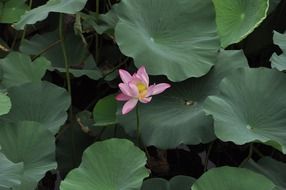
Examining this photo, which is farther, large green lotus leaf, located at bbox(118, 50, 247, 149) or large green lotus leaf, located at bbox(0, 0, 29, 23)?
large green lotus leaf, located at bbox(0, 0, 29, 23)

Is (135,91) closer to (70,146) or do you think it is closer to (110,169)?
(110,169)

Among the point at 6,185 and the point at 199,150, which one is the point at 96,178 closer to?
the point at 6,185

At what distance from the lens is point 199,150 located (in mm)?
1690

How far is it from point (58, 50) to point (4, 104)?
451mm

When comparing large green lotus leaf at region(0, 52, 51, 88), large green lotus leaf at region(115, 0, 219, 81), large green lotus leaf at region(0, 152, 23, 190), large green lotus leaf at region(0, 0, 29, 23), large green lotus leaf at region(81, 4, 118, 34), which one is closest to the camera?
large green lotus leaf at region(0, 152, 23, 190)

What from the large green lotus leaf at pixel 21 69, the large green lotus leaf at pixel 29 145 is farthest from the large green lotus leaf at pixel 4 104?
the large green lotus leaf at pixel 21 69

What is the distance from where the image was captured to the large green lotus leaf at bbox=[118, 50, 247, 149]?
1350mm

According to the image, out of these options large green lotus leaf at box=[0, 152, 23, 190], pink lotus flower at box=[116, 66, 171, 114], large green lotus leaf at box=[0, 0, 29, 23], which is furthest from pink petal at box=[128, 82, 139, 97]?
large green lotus leaf at box=[0, 0, 29, 23]

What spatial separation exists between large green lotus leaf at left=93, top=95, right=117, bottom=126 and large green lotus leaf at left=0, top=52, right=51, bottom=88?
0.17 m

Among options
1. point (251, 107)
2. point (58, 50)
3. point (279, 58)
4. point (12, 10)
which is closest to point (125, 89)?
point (251, 107)

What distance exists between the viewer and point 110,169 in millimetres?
1263

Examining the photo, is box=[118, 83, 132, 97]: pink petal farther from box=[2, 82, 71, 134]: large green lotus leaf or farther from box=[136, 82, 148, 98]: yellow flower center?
box=[2, 82, 71, 134]: large green lotus leaf

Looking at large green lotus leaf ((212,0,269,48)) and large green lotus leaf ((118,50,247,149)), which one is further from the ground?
large green lotus leaf ((212,0,269,48))

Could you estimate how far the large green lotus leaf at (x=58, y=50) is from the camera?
1.77 m
